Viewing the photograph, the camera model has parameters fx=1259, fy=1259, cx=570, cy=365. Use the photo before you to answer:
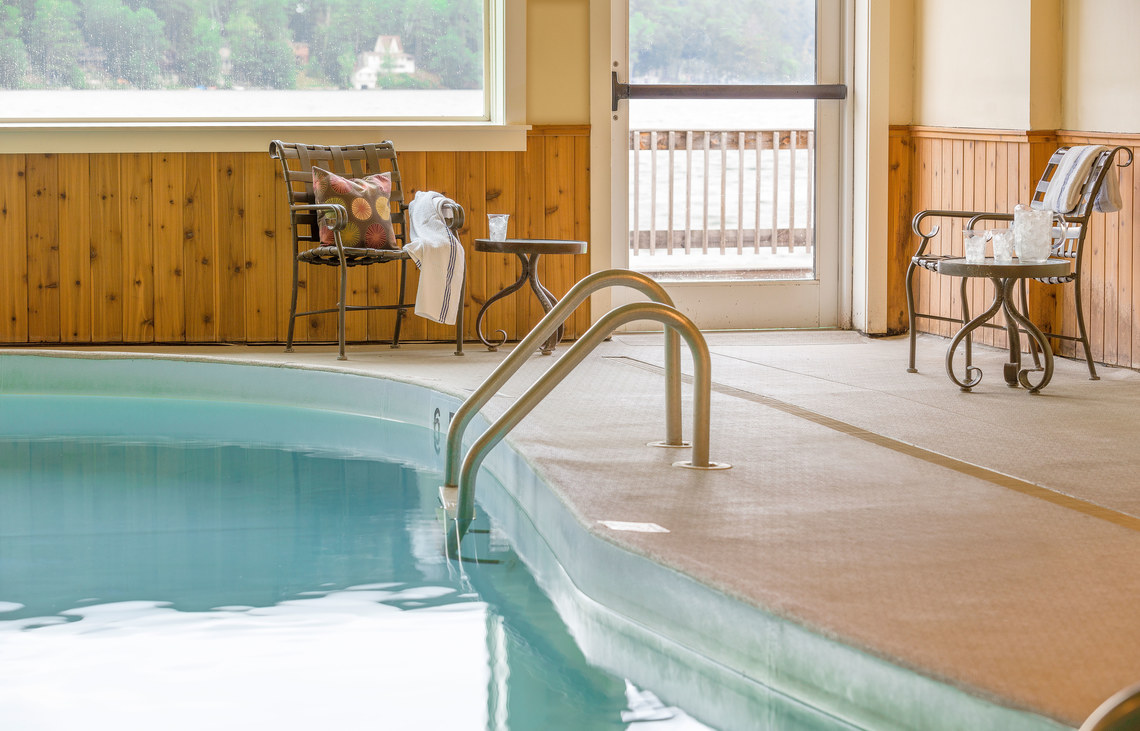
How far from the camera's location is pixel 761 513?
2535 millimetres

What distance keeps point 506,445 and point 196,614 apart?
43.1 inches

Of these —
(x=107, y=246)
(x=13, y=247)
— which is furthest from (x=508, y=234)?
(x=13, y=247)

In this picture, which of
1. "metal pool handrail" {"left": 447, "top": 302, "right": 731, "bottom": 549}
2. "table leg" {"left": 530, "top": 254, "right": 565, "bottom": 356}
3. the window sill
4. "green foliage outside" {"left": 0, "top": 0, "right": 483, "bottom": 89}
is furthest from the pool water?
"green foliage outside" {"left": 0, "top": 0, "right": 483, "bottom": 89}

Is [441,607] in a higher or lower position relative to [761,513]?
lower

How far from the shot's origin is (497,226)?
5309 millimetres

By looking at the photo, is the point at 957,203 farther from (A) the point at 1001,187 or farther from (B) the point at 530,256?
(B) the point at 530,256

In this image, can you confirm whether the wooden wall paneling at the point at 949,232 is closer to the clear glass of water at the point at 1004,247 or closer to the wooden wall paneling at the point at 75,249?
the clear glass of water at the point at 1004,247

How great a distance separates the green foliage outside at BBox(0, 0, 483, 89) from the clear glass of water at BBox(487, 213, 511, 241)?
86cm

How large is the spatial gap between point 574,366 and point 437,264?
263cm

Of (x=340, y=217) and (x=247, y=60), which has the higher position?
(x=247, y=60)

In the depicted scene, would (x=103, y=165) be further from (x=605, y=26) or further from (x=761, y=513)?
(x=761, y=513)

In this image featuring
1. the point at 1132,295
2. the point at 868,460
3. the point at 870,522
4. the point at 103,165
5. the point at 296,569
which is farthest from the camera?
the point at 103,165

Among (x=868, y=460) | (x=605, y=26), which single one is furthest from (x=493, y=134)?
(x=868, y=460)

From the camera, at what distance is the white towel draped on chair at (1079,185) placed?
4.42 metres
